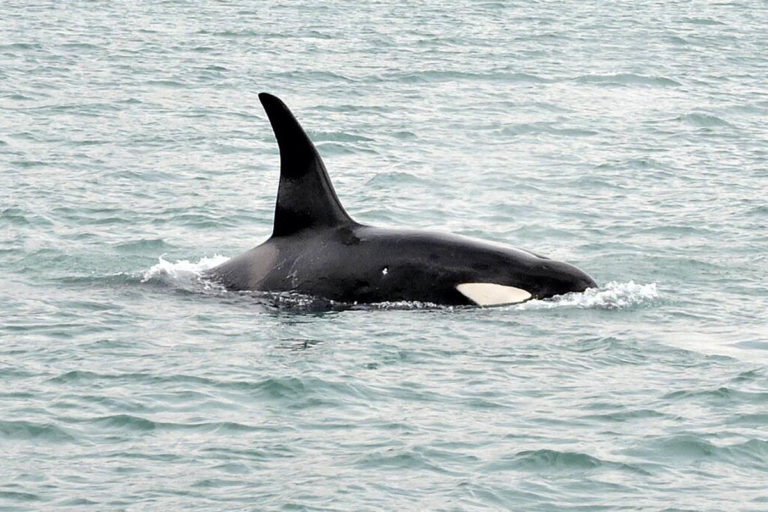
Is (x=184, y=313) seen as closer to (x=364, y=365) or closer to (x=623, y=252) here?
(x=364, y=365)

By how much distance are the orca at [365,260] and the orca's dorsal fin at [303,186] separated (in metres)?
0.01

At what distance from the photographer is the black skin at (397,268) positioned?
15164 mm

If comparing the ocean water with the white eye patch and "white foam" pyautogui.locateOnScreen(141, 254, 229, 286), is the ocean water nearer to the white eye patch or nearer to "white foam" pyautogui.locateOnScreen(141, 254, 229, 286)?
"white foam" pyautogui.locateOnScreen(141, 254, 229, 286)

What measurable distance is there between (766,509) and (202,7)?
129 ft

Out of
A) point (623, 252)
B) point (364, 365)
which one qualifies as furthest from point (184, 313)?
point (623, 252)

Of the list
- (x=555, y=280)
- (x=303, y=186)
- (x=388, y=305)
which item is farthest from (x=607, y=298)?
(x=303, y=186)

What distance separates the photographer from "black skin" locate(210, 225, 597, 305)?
1516 centimetres

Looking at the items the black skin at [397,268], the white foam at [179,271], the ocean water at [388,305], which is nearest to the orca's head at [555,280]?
the black skin at [397,268]

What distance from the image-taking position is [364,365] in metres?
13.2

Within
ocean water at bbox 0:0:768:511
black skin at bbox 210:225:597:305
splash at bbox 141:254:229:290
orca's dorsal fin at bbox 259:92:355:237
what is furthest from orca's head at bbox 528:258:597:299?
splash at bbox 141:254:229:290

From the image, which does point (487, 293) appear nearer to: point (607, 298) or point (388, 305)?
point (388, 305)

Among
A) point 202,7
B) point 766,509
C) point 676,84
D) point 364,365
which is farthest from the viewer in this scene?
point 202,7

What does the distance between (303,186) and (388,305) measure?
4.97ft

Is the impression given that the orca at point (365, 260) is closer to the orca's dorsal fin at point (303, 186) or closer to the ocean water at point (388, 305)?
the orca's dorsal fin at point (303, 186)
